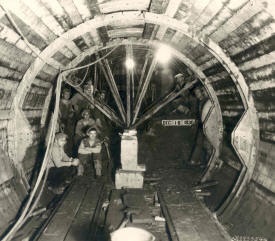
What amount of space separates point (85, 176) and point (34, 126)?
1956mm

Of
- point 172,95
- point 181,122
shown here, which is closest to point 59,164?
point 172,95

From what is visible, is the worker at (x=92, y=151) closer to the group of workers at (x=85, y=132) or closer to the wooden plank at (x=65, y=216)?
the group of workers at (x=85, y=132)

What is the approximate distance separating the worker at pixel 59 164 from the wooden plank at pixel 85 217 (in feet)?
3.15

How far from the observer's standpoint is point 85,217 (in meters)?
5.35

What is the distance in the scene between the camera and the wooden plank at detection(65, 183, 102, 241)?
4701 millimetres

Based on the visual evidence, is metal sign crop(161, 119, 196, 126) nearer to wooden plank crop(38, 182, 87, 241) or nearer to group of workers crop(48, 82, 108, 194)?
group of workers crop(48, 82, 108, 194)

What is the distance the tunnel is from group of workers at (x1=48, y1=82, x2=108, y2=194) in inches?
20.8

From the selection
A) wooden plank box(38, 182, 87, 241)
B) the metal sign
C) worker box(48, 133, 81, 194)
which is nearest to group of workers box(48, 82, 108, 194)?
worker box(48, 133, 81, 194)

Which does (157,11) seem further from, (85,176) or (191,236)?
(85,176)

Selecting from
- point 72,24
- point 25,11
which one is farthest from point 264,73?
point 25,11

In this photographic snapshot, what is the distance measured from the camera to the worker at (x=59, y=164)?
7262mm

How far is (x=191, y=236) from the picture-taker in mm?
4688

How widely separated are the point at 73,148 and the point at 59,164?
247 centimetres

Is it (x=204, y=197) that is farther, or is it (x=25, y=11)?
(x=204, y=197)
